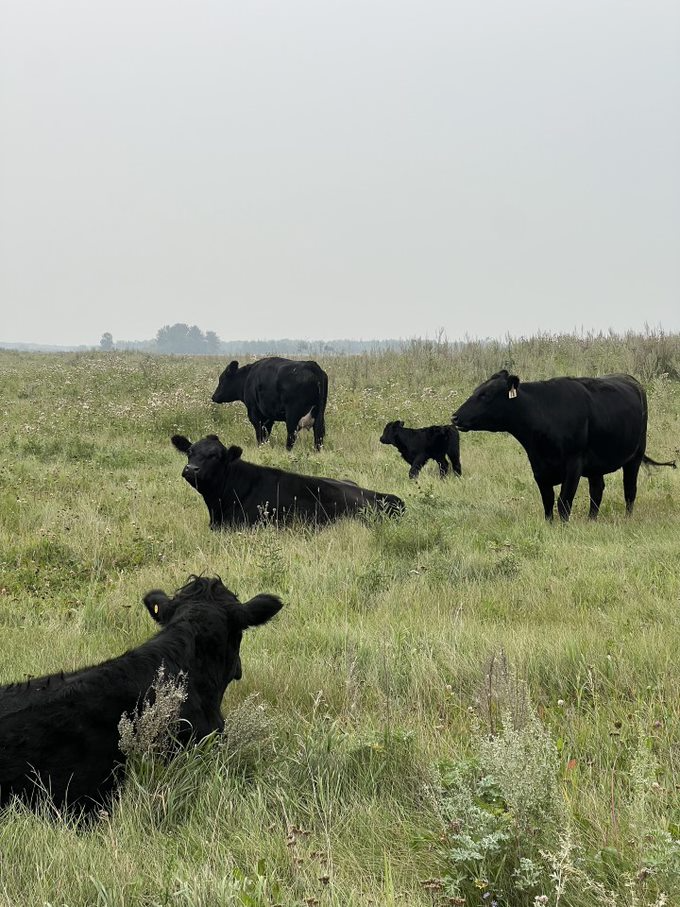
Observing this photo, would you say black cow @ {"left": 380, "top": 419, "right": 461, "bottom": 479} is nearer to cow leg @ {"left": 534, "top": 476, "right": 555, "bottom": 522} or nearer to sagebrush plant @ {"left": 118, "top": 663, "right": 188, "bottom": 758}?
cow leg @ {"left": 534, "top": 476, "right": 555, "bottom": 522}

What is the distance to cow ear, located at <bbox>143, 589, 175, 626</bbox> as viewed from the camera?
168 inches

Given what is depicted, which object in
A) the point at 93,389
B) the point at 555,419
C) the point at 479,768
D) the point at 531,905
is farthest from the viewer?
the point at 93,389

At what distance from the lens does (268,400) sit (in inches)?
678

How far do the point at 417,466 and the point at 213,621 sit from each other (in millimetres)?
9558

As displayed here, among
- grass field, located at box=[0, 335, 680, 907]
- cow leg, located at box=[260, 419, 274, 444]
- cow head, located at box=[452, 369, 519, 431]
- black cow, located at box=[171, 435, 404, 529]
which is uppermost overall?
cow head, located at box=[452, 369, 519, 431]

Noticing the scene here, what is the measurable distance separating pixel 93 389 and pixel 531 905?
2265 centimetres

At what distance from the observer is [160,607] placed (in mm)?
4336

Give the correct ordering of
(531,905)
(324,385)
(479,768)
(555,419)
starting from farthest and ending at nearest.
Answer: (324,385), (555,419), (479,768), (531,905)

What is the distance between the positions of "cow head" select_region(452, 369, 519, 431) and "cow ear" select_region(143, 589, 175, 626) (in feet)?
20.6

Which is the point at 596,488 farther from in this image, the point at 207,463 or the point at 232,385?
the point at 232,385

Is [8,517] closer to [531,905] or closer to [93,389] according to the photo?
[531,905]

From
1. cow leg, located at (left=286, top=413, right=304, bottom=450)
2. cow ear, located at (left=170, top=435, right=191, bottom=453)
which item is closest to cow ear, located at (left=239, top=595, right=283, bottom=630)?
cow ear, located at (left=170, top=435, right=191, bottom=453)

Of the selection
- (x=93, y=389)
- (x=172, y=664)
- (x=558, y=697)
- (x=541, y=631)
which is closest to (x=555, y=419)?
(x=541, y=631)

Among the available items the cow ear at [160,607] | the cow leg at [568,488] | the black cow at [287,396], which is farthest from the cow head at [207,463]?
the black cow at [287,396]
